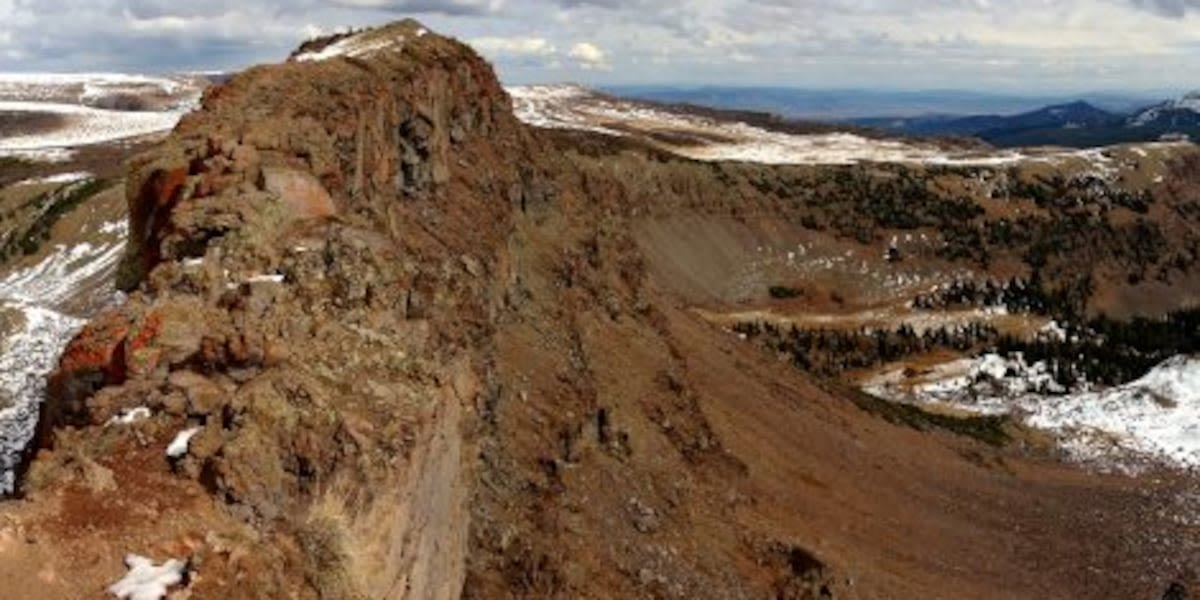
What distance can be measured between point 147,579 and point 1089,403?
62.0 meters

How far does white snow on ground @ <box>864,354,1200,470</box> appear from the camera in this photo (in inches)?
2329

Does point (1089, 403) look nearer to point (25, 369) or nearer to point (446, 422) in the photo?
point (25, 369)

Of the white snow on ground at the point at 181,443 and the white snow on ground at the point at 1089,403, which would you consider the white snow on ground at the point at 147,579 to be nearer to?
the white snow on ground at the point at 181,443

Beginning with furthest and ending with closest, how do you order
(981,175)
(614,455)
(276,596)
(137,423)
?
(981,175) → (614,455) → (137,423) → (276,596)

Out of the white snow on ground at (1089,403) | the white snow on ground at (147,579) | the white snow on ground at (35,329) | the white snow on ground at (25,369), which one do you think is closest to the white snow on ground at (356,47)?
the white snow on ground at (25,369)

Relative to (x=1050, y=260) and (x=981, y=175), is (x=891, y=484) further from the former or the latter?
(x=981, y=175)

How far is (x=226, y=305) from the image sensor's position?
1716cm

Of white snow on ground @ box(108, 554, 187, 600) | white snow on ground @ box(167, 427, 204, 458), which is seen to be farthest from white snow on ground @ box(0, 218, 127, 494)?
white snow on ground @ box(108, 554, 187, 600)

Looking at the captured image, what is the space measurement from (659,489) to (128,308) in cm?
1646

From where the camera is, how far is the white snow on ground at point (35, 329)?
1347 inches

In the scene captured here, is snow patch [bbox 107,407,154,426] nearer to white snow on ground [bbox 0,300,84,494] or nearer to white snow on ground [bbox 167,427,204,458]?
white snow on ground [bbox 167,427,204,458]

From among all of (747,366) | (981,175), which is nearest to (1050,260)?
(981,175)

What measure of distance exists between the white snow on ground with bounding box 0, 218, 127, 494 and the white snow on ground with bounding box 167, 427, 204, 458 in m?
5.79

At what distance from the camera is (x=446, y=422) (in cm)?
1658
